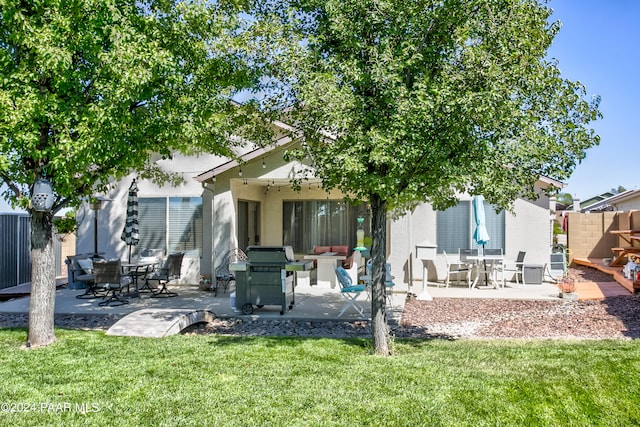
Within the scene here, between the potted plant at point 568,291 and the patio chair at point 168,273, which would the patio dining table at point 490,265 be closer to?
the potted plant at point 568,291

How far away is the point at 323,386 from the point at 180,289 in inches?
387

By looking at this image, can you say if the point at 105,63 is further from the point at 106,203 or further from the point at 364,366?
A: the point at 106,203

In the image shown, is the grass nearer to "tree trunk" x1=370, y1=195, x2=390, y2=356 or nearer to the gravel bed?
"tree trunk" x1=370, y1=195, x2=390, y2=356

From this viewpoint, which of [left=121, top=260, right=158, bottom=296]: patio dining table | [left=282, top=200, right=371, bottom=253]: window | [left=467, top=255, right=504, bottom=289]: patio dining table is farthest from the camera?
[left=282, top=200, right=371, bottom=253]: window

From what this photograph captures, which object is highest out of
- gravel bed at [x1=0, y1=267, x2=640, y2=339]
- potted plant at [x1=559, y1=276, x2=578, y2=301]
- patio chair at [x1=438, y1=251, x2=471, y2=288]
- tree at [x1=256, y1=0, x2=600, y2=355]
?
tree at [x1=256, y1=0, x2=600, y2=355]

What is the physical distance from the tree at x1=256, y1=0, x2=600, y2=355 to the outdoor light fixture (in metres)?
3.95

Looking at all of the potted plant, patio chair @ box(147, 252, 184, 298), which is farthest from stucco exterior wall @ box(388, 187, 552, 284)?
patio chair @ box(147, 252, 184, 298)

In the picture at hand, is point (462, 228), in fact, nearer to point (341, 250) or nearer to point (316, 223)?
point (341, 250)

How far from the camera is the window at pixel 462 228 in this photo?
15.3m

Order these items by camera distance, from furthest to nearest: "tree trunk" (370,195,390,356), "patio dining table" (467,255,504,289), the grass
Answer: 1. "patio dining table" (467,255,504,289)
2. "tree trunk" (370,195,390,356)
3. the grass

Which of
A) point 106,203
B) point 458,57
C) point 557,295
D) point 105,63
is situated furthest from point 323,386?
point 106,203

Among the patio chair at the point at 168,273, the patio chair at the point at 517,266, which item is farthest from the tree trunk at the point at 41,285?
the patio chair at the point at 517,266

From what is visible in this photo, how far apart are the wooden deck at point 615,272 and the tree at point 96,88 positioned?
10.3 metres

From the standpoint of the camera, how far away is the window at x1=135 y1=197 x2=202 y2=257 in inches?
581
